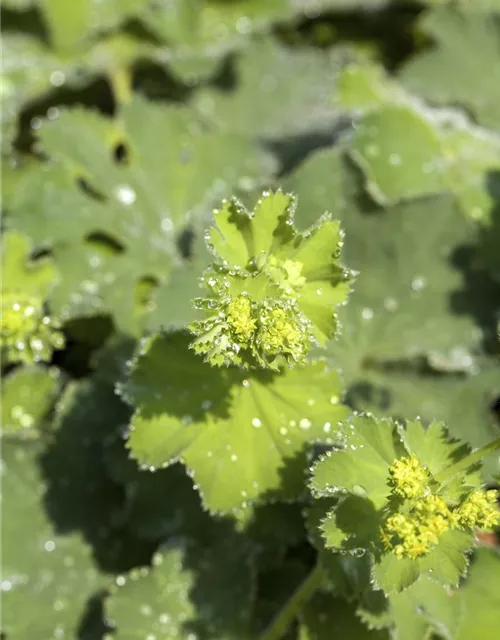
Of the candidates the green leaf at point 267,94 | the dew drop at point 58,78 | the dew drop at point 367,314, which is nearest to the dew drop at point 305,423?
the dew drop at point 367,314

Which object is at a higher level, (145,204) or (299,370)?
(299,370)

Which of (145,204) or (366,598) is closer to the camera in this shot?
(366,598)

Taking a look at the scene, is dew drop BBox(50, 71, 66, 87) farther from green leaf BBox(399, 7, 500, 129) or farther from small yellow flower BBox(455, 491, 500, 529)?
small yellow flower BBox(455, 491, 500, 529)

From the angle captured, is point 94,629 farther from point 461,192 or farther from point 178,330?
point 461,192

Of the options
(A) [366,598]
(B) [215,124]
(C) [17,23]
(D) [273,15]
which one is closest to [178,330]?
(A) [366,598]

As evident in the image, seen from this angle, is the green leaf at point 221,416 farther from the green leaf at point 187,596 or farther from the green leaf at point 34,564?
the green leaf at point 34,564

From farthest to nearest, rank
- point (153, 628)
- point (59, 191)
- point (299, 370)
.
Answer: point (59, 191), point (153, 628), point (299, 370)

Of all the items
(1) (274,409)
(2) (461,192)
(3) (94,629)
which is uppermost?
(2) (461,192)
